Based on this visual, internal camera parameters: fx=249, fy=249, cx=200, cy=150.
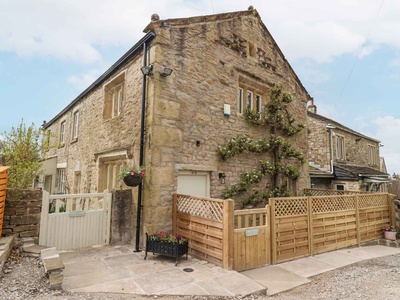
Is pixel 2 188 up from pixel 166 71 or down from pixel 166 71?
down

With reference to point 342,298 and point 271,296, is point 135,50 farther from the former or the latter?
point 342,298

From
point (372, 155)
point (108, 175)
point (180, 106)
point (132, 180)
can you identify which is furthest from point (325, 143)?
point (132, 180)

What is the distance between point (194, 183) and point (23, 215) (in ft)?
13.4

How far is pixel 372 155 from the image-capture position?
20188 mm

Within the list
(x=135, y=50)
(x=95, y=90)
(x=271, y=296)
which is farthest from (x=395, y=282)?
(x=95, y=90)

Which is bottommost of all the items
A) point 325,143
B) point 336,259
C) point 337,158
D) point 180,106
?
point 336,259

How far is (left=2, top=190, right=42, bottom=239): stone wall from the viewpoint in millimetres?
5191

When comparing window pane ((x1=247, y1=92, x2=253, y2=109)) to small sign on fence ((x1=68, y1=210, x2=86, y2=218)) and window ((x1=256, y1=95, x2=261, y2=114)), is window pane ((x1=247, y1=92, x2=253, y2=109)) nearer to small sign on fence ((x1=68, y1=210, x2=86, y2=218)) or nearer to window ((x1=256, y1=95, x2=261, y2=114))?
window ((x1=256, y1=95, x2=261, y2=114))

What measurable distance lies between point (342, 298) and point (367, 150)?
1878 cm

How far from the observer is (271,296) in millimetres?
4086

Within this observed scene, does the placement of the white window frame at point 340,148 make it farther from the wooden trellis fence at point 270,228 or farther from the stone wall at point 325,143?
the wooden trellis fence at point 270,228

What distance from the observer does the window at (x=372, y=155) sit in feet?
64.6

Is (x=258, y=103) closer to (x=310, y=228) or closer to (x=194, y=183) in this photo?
(x=194, y=183)

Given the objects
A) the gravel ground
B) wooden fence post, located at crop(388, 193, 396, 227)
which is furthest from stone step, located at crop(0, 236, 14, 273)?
wooden fence post, located at crop(388, 193, 396, 227)
